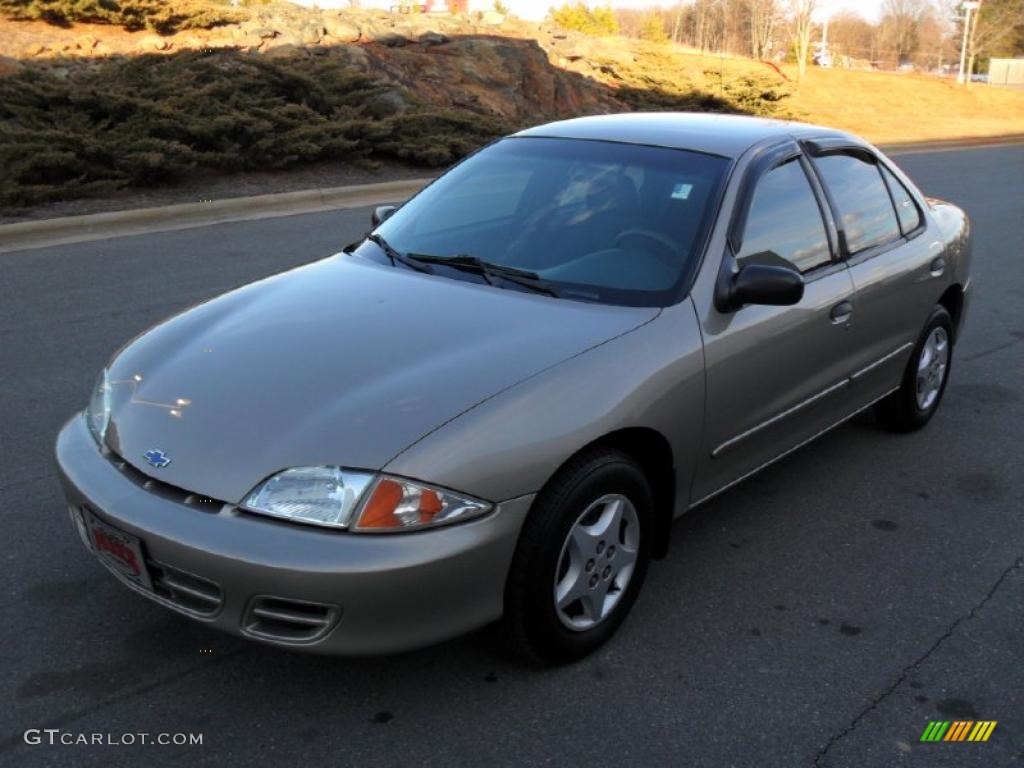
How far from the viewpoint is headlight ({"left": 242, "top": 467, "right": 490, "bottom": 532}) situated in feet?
8.38

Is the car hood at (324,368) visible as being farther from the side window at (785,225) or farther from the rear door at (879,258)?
the rear door at (879,258)

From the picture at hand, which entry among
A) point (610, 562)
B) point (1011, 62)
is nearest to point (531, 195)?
point (610, 562)

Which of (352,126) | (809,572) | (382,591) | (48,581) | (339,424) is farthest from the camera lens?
(352,126)

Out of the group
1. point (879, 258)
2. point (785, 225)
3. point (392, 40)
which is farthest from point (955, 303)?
point (392, 40)

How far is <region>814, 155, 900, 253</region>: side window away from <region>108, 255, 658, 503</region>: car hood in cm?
147

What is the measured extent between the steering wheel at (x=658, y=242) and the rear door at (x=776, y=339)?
Result: 0.16m

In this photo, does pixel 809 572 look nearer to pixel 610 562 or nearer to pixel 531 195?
pixel 610 562

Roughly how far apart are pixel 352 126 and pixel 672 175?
11165 millimetres

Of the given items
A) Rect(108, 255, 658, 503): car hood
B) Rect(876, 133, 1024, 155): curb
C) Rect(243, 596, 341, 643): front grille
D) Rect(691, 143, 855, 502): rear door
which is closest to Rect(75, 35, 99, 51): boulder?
Rect(108, 255, 658, 503): car hood

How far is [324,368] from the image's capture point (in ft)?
9.79

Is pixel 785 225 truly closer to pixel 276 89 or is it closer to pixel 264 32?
pixel 276 89

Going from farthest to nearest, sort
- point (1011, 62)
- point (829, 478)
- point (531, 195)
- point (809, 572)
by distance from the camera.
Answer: point (1011, 62)
point (829, 478)
point (531, 195)
point (809, 572)

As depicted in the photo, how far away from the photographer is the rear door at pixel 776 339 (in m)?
3.46

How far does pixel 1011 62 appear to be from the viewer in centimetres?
6356
